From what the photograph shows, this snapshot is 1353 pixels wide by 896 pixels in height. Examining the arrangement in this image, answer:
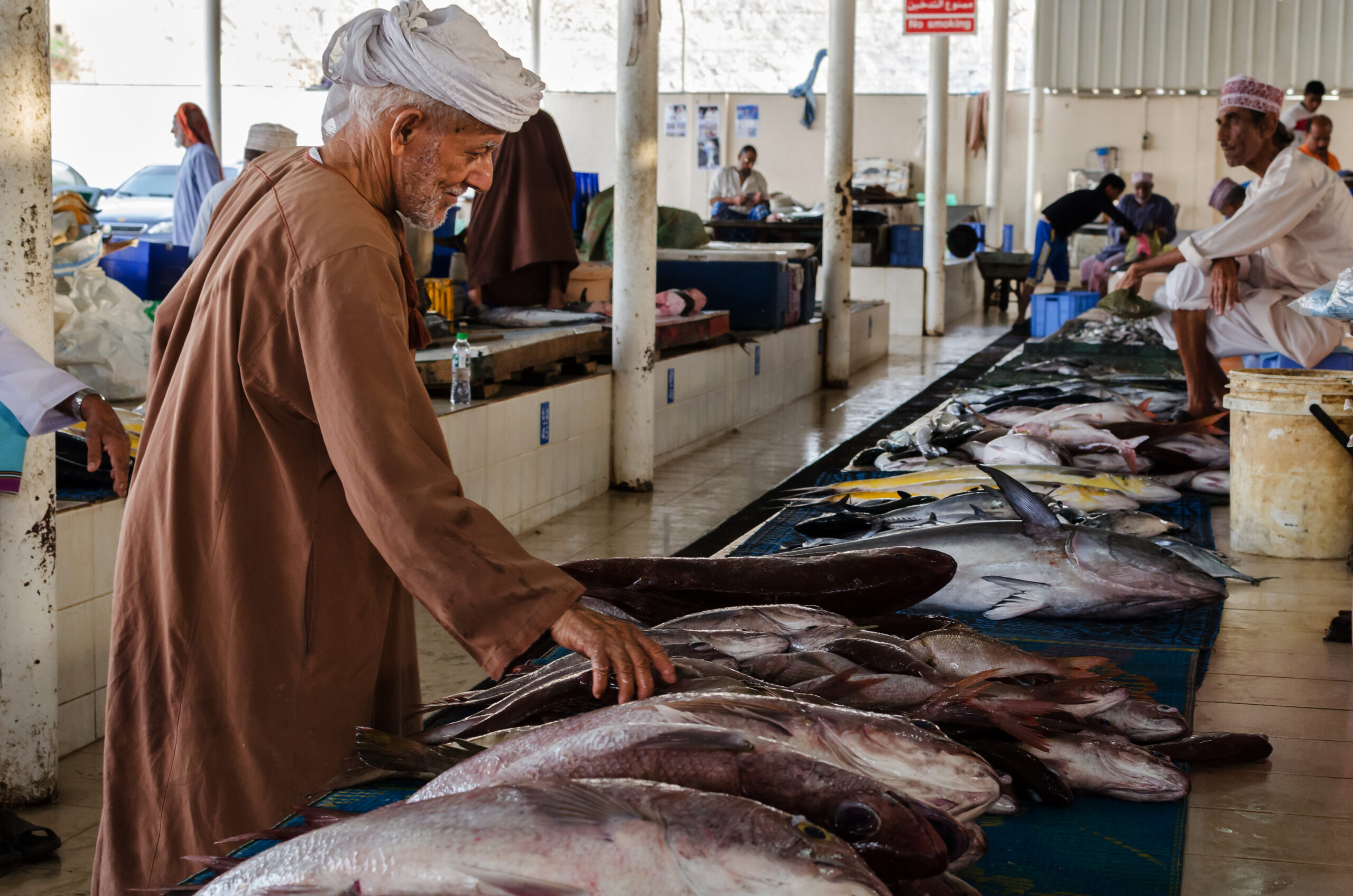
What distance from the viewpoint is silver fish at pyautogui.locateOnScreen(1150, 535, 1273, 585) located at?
12.2 feet

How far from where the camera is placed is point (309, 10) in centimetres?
2181

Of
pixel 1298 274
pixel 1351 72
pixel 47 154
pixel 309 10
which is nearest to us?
pixel 47 154

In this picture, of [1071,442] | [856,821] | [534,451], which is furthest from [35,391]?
[1071,442]

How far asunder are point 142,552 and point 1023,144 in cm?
2564

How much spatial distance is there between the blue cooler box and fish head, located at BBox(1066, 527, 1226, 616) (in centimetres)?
711

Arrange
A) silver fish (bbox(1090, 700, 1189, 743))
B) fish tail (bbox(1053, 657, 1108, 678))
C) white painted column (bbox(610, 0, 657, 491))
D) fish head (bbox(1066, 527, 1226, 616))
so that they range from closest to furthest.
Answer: silver fish (bbox(1090, 700, 1189, 743)) < fish tail (bbox(1053, 657, 1108, 678)) < fish head (bbox(1066, 527, 1226, 616)) < white painted column (bbox(610, 0, 657, 491))

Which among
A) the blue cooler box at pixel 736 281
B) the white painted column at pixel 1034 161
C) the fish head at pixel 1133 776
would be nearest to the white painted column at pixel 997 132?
the white painted column at pixel 1034 161

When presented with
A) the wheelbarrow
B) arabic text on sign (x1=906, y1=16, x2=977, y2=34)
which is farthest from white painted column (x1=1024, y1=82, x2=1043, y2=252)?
arabic text on sign (x1=906, y1=16, x2=977, y2=34)

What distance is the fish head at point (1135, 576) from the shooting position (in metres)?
3.46

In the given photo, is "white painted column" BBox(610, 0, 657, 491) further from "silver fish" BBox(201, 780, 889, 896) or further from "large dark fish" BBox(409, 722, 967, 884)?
"silver fish" BBox(201, 780, 889, 896)

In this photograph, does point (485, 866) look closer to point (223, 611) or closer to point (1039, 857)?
point (223, 611)

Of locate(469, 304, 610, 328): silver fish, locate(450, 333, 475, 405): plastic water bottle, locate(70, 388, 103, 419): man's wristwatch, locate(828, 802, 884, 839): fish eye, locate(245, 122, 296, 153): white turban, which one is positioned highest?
locate(245, 122, 296, 153): white turban

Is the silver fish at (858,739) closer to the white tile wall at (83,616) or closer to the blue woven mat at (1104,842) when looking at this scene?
the blue woven mat at (1104,842)

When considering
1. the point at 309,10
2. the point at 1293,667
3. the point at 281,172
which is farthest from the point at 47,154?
the point at 309,10
